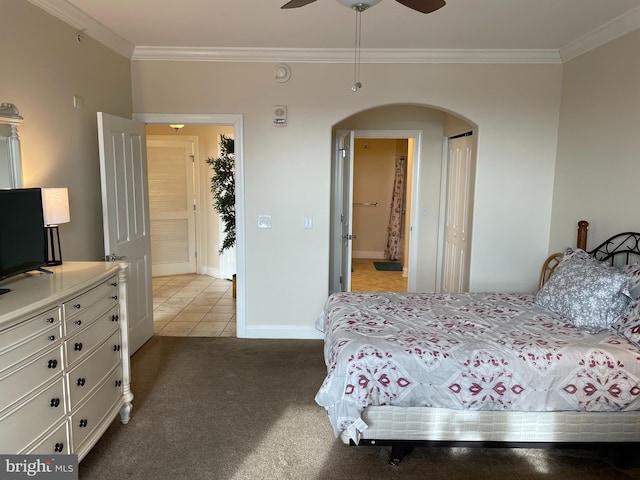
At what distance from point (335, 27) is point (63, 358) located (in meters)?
2.84

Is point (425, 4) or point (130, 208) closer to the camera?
point (425, 4)

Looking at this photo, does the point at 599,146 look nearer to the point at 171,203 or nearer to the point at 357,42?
the point at 357,42

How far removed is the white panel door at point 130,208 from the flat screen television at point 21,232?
3.16 ft

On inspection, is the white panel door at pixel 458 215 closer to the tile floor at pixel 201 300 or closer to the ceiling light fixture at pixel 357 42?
the ceiling light fixture at pixel 357 42

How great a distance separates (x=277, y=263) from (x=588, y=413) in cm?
272

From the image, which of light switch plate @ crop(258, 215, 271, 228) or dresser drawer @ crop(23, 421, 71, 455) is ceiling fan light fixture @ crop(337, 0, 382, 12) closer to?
dresser drawer @ crop(23, 421, 71, 455)

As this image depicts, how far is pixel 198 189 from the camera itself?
→ 679 centimetres

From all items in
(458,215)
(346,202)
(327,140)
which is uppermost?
(327,140)

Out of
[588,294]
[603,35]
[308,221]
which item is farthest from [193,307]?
[603,35]

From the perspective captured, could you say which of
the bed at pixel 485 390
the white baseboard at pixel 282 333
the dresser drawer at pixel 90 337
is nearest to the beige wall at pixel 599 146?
the bed at pixel 485 390

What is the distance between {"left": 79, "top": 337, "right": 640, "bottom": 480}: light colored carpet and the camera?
7.63ft

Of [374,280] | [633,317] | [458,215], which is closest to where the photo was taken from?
[633,317]

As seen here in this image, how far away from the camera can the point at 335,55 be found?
3.90m

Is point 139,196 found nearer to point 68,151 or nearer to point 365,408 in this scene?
point 68,151
